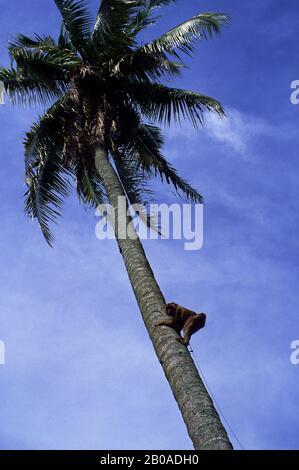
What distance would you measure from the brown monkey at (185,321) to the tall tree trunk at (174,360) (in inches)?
4.8

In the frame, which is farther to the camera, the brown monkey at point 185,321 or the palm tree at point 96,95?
the palm tree at point 96,95

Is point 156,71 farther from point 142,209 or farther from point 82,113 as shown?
point 142,209

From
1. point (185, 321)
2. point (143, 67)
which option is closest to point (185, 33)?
point (143, 67)

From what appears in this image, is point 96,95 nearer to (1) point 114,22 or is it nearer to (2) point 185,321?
(1) point 114,22

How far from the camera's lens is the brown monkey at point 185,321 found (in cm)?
767

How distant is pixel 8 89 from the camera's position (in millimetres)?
13742

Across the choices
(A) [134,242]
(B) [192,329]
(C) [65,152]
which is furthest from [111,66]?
(B) [192,329]

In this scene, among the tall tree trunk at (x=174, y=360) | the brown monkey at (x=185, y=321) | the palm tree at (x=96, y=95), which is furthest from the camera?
the palm tree at (x=96, y=95)

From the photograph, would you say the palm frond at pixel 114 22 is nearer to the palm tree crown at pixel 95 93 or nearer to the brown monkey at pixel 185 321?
the palm tree crown at pixel 95 93

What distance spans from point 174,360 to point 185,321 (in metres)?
0.78

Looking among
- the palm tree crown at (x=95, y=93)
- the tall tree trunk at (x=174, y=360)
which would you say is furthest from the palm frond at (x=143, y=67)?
the tall tree trunk at (x=174, y=360)

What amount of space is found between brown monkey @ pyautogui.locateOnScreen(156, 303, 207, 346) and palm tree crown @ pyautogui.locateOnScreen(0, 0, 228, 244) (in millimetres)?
5397

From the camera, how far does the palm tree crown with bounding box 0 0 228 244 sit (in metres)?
12.8
